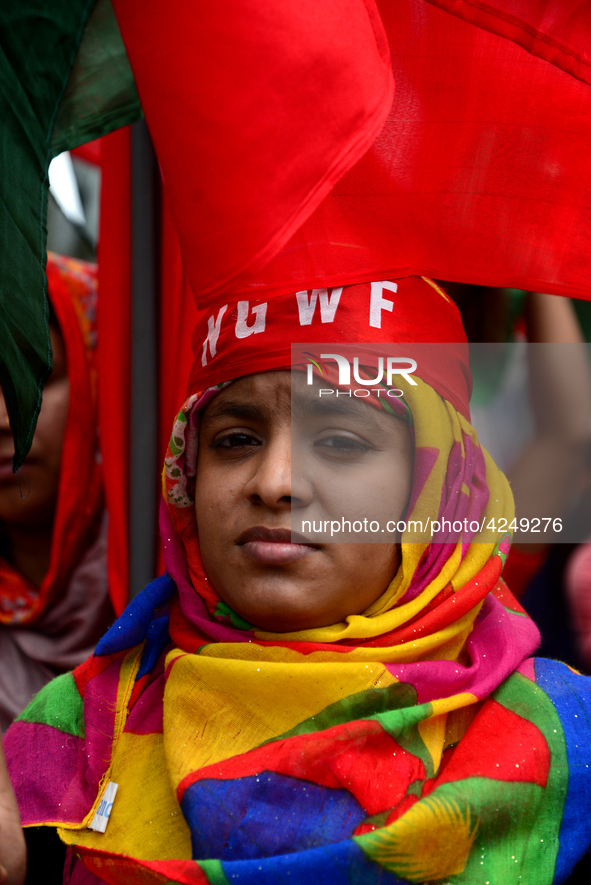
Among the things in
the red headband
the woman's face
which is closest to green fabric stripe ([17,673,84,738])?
the woman's face

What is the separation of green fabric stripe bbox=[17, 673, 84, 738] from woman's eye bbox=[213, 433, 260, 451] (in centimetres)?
50

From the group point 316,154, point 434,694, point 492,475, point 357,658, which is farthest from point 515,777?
point 316,154

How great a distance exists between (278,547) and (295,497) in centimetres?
7

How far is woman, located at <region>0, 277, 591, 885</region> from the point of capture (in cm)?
101

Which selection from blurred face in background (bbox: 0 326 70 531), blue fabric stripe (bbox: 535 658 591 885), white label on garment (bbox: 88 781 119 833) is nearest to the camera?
blue fabric stripe (bbox: 535 658 591 885)

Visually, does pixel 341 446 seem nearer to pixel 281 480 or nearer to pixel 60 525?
pixel 281 480

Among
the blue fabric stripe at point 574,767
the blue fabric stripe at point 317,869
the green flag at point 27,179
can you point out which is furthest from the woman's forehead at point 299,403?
the blue fabric stripe at point 317,869

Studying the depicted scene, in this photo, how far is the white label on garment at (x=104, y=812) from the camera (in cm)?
115

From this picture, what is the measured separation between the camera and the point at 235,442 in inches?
48.6

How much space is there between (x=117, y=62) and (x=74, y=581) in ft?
4.15

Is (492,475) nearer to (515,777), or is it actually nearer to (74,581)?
(515,777)

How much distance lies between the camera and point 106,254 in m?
1.86

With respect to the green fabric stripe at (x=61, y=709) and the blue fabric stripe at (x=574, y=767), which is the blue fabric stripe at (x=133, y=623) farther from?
the blue fabric stripe at (x=574, y=767)

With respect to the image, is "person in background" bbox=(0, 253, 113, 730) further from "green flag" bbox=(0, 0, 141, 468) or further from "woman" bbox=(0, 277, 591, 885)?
"green flag" bbox=(0, 0, 141, 468)
